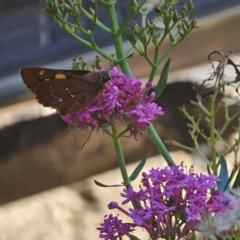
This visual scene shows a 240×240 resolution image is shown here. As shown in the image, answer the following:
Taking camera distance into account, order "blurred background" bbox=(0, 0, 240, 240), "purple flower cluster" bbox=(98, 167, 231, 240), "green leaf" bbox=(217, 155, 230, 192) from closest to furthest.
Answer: "purple flower cluster" bbox=(98, 167, 231, 240) < "green leaf" bbox=(217, 155, 230, 192) < "blurred background" bbox=(0, 0, 240, 240)

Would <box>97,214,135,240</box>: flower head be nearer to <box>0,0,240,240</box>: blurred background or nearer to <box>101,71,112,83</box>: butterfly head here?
<box>101,71,112,83</box>: butterfly head

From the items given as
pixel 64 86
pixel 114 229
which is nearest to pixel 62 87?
pixel 64 86

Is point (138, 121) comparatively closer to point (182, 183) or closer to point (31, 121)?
point (182, 183)

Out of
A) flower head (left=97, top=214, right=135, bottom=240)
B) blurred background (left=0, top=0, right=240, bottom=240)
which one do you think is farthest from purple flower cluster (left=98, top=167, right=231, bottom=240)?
blurred background (left=0, top=0, right=240, bottom=240)

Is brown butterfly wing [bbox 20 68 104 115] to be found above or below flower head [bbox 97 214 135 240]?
above

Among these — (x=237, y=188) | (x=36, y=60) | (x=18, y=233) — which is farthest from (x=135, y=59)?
(x=237, y=188)

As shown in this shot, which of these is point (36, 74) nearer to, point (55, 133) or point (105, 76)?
point (105, 76)

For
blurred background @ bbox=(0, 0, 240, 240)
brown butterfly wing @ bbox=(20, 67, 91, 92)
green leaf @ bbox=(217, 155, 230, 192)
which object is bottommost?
blurred background @ bbox=(0, 0, 240, 240)
